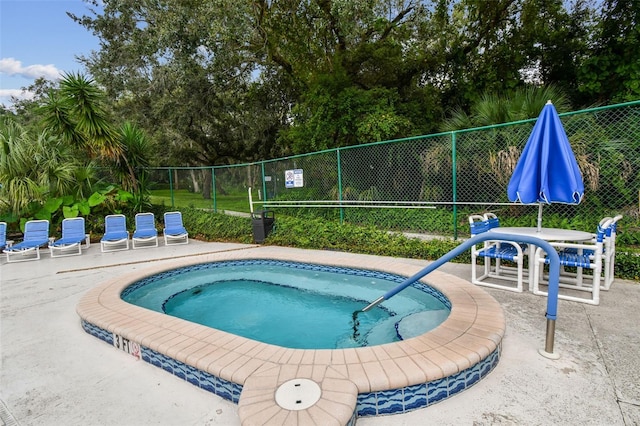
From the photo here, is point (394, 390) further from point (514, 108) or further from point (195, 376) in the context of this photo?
point (514, 108)

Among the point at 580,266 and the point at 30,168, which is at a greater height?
the point at 30,168

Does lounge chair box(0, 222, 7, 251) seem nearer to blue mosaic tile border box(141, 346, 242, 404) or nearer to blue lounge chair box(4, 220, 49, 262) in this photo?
blue lounge chair box(4, 220, 49, 262)

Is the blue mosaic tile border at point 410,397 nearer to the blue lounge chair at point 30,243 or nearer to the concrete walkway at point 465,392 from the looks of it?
the concrete walkway at point 465,392

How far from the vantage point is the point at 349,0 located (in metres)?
7.28

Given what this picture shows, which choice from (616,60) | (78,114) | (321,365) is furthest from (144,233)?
(616,60)

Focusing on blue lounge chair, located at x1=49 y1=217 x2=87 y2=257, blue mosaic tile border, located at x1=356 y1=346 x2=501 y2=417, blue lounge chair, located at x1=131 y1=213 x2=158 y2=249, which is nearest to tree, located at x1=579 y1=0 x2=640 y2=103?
blue mosaic tile border, located at x1=356 y1=346 x2=501 y2=417

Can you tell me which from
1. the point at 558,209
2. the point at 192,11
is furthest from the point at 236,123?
the point at 558,209

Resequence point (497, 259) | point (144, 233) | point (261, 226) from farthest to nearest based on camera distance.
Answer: point (144, 233), point (261, 226), point (497, 259)

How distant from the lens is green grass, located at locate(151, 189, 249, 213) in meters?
10.2

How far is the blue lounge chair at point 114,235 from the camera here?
25.7ft

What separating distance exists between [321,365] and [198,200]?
386 inches

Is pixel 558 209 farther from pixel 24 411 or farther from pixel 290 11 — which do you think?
pixel 290 11

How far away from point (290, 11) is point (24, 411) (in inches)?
418

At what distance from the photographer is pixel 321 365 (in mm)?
2242
